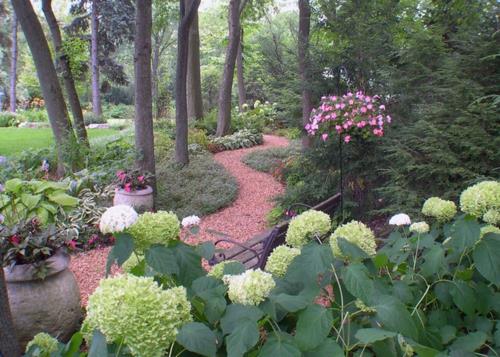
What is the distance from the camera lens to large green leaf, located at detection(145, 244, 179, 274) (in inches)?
36.9

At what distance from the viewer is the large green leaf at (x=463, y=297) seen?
3.57 ft

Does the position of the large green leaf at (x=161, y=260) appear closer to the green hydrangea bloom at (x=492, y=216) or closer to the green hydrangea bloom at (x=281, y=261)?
the green hydrangea bloom at (x=281, y=261)

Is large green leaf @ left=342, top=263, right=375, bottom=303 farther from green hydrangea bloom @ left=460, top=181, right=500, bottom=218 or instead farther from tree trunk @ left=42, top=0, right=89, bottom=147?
tree trunk @ left=42, top=0, right=89, bottom=147

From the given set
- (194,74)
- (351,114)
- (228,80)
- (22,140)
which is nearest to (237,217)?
(351,114)

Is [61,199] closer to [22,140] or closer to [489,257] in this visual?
[489,257]

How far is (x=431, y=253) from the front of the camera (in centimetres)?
116

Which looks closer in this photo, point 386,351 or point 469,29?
point 386,351

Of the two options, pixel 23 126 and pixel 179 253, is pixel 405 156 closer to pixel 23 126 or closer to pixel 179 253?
pixel 179 253

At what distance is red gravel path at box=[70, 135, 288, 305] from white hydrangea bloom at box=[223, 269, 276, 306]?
298 centimetres

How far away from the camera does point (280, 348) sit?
2.52 feet

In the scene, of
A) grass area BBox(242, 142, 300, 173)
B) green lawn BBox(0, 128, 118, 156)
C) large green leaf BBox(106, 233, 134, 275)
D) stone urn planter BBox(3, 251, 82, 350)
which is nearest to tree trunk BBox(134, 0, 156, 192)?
grass area BBox(242, 142, 300, 173)

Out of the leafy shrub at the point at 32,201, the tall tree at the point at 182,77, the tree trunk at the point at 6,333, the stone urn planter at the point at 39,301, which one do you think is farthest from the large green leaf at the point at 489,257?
the tall tree at the point at 182,77

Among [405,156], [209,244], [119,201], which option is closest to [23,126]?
[119,201]

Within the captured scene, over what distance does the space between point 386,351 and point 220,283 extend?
0.40 meters
